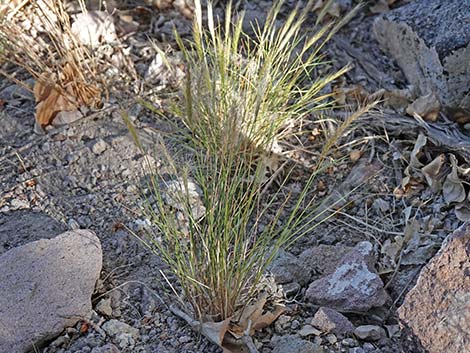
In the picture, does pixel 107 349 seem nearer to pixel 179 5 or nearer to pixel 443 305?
pixel 443 305

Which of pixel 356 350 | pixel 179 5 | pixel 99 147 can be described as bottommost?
pixel 356 350

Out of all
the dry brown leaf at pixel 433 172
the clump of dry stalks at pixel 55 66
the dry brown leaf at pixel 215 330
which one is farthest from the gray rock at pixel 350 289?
the clump of dry stalks at pixel 55 66

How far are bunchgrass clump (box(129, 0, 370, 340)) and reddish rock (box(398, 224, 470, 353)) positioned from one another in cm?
31

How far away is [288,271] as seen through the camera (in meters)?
1.99

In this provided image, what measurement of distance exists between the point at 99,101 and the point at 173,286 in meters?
0.86

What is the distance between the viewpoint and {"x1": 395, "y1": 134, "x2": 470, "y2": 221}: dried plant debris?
216 centimetres

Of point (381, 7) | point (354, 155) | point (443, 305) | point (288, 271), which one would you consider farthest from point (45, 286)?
point (381, 7)

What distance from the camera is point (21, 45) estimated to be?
2604mm

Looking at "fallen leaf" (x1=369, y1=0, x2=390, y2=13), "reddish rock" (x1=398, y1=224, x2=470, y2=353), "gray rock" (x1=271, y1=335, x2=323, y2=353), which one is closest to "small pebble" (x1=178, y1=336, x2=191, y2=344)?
"gray rock" (x1=271, y1=335, x2=323, y2=353)

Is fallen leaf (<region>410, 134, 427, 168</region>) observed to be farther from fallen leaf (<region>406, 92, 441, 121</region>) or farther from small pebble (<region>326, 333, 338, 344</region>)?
small pebble (<region>326, 333, 338, 344</region>)

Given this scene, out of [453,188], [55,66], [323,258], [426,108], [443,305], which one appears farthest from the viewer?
[55,66]

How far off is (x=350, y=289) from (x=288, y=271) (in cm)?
18

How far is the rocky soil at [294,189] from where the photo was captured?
1830mm

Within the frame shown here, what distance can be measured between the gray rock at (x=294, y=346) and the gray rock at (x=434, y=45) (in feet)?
3.60
